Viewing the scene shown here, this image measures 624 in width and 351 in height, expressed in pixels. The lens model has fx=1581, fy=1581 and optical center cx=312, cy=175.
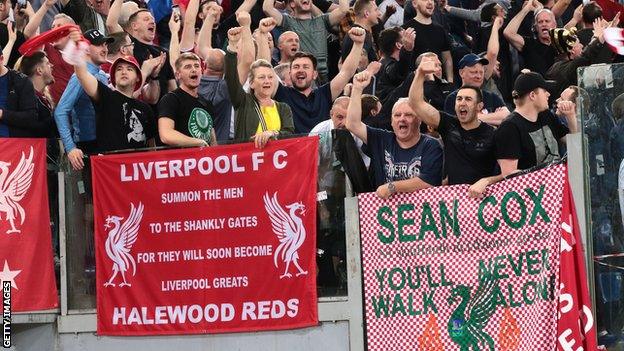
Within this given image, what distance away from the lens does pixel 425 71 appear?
1299 centimetres

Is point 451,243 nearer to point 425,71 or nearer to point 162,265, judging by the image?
point 425,71

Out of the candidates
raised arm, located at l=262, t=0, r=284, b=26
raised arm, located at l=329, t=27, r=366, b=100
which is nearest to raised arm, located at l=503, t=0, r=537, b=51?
raised arm, located at l=262, t=0, r=284, b=26

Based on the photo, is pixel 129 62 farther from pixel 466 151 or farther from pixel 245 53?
pixel 466 151

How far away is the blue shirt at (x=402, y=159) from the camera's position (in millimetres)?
13312

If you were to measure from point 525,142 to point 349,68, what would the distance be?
10.7 ft

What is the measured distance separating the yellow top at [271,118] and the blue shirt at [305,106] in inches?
25.9

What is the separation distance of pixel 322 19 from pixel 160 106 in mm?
5058

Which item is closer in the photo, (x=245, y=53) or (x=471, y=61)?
(x=245, y=53)

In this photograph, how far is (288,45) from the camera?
17328 mm

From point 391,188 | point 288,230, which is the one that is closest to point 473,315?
point 391,188

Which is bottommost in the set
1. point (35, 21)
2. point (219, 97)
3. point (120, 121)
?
point (120, 121)

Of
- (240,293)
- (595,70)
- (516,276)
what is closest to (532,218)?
(516,276)

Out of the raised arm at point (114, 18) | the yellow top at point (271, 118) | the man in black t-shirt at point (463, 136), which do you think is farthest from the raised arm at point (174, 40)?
the man in black t-shirt at point (463, 136)

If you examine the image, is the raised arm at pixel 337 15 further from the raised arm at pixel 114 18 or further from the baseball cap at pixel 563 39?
the baseball cap at pixel 563 39
